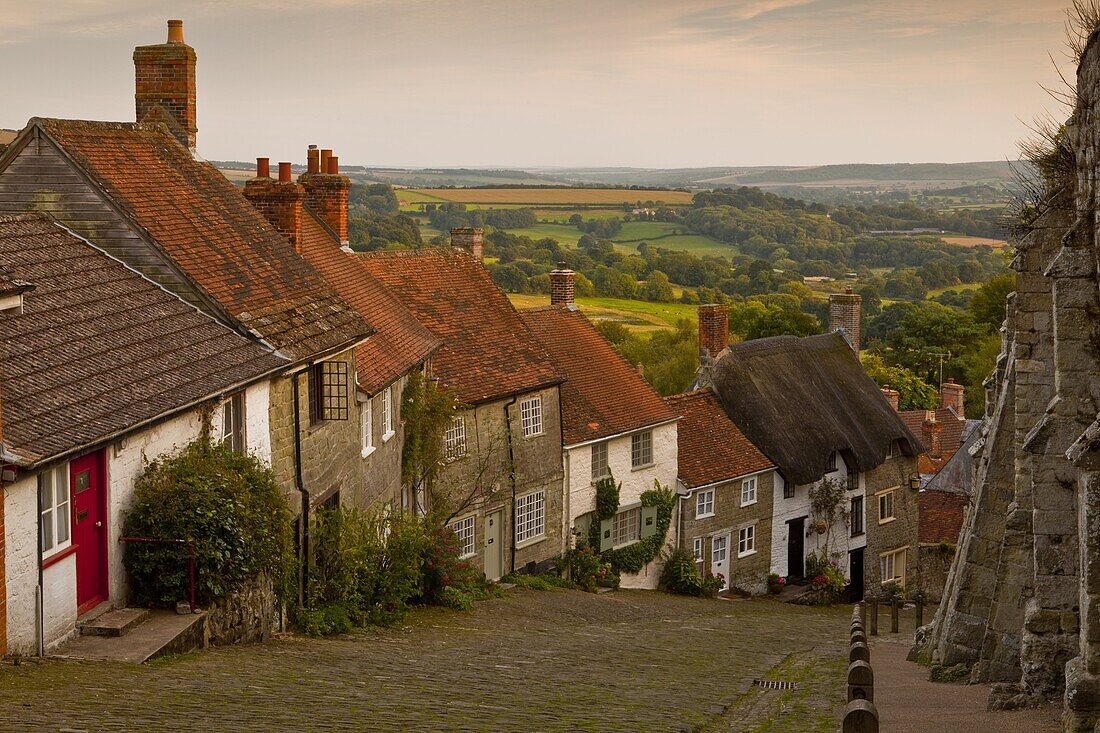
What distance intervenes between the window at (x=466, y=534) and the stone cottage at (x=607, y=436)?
3.86 metres

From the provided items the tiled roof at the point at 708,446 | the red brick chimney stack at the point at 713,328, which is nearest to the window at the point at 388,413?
the tiled roof at the point at 708,446

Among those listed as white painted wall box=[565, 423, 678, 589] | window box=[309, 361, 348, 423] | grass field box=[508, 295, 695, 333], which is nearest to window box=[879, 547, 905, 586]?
white painted wall box=[565, 423, 678, 589]

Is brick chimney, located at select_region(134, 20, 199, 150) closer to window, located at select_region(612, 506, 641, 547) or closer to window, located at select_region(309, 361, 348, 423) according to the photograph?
window, located at select_region(309, 361, 348, 423)

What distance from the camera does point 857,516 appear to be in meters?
39.9

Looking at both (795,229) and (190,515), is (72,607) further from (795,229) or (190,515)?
(795,229)

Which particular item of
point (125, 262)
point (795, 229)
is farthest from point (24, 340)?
point (795, 229)

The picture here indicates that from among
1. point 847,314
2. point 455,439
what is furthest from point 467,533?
point 847,314

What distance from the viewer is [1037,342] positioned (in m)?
15.3

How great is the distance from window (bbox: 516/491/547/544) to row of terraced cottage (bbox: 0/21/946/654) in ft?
0.34

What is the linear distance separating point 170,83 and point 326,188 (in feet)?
19.3

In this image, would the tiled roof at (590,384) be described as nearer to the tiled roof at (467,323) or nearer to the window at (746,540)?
the tiled roof at (467,323)

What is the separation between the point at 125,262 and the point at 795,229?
145 meters

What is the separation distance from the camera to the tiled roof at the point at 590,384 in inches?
1266

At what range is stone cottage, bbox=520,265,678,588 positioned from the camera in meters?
31.8
